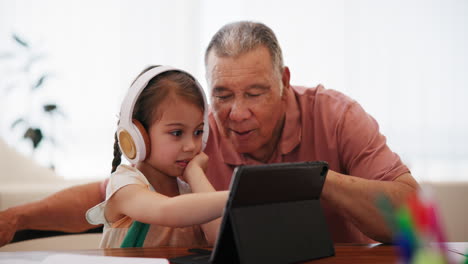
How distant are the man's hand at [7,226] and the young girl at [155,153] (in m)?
0.19

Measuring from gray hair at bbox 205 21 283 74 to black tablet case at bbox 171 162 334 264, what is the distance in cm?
74

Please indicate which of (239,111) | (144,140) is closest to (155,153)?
(144,140)

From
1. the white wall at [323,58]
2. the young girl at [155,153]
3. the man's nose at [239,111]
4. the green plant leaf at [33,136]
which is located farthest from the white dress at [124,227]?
the white wall at [323,58]

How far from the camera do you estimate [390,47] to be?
431cm

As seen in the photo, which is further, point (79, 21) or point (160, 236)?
point (79, 21)

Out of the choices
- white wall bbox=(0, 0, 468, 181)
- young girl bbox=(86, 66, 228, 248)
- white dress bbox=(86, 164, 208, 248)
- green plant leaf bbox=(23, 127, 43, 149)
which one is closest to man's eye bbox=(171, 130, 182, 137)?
young girl bbox=(86, 66, 228, 248)

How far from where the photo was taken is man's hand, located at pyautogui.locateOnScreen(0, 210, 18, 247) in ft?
3.99

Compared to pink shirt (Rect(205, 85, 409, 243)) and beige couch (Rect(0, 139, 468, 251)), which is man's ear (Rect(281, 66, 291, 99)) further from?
beige couch (Rect(0, 139, 468, 251))

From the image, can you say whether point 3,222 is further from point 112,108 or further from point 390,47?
point 390,47

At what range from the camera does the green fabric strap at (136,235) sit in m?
1.19

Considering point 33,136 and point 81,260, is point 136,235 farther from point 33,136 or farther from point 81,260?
point 33,136

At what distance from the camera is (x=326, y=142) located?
68.2 inches

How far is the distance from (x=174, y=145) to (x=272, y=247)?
487 millimetres

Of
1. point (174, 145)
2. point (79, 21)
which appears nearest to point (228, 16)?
point (79, 21)
